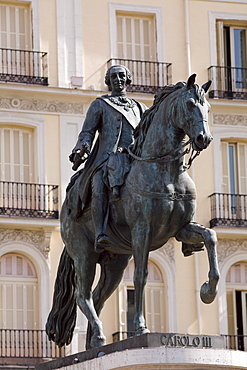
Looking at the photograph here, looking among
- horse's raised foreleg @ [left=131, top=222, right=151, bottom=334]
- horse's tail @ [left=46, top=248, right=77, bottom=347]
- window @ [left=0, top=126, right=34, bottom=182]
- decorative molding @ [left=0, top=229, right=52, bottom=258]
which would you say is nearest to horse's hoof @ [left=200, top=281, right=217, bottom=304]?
horse's raised foreleg @ [left=131, top=222, right=151, bottom=334]

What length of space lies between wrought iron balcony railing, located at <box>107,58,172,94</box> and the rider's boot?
1892 centimetres

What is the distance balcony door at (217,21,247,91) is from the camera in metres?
32.3

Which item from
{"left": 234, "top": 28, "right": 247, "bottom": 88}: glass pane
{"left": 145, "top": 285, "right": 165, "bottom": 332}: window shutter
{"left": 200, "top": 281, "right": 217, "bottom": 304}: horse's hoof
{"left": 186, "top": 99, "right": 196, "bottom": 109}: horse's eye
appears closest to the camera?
{"left": 186, "top": 99, "right": 196, "bottom": 109}: horse's eye

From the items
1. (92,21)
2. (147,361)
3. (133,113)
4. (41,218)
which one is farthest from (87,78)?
(147,361)

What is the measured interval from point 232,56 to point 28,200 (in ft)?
21.8

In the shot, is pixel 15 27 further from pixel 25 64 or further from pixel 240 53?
pixel 240 53

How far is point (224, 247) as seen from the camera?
31.2 meters

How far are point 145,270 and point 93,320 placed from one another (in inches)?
41.0

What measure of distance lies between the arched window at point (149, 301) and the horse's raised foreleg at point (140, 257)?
17.9 metres

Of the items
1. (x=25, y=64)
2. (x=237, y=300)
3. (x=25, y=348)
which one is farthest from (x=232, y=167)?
(x=25, y=348)

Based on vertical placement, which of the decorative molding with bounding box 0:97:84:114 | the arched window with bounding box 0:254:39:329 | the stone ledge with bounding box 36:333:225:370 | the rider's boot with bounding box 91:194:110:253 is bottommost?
the stone ledge with bounding box 36:333:225:370

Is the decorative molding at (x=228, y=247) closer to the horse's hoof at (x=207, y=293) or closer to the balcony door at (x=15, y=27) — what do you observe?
the balcony door at (x=15, y=27)

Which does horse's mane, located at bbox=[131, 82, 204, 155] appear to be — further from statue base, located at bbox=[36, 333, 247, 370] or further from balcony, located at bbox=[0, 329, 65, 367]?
balcony, located at bbox=[0, 329, 65, 367]

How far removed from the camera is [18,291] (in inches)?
1185
